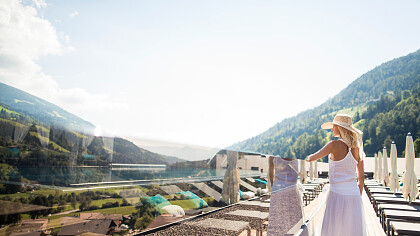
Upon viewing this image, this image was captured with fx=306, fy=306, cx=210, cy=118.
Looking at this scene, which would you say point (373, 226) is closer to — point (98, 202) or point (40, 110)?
point (98, 202)

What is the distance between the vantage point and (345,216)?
361cm

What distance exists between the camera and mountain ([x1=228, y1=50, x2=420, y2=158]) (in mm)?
145125

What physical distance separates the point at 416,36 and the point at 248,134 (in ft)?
324

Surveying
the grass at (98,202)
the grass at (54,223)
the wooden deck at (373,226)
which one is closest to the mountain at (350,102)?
the wooden deck at (373,226)

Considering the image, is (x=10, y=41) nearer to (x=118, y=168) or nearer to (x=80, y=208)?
(x=118, y=168)

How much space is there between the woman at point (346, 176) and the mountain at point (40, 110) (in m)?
2.94

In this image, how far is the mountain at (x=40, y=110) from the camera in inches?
150

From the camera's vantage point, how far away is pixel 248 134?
18912 cm

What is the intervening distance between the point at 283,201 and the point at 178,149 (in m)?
1.64

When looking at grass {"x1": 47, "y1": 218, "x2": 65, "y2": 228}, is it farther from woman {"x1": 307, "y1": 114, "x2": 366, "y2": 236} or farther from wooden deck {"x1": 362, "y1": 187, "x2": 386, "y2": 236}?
wooden deck {"x1": 362, "y1": 187, "x2": 386, "y2": 236}

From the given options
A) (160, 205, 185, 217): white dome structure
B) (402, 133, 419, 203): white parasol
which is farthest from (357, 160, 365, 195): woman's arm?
(402, 133, 419, 203): white parasol

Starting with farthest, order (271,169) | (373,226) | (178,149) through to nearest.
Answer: (373,226) < (178,149) < (271,169)

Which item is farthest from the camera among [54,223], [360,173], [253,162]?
[253,162]

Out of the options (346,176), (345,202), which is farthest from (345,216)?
(346,176)
